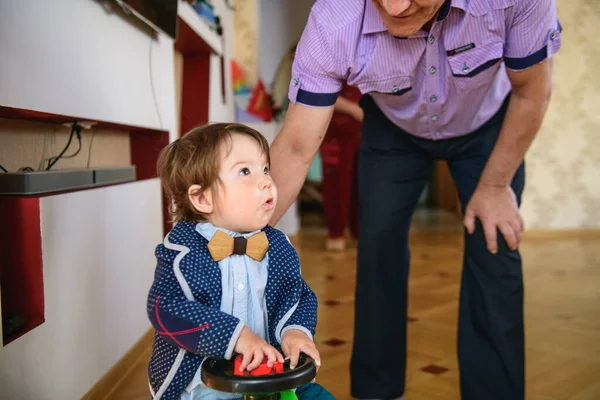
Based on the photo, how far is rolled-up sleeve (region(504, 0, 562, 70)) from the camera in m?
1.07

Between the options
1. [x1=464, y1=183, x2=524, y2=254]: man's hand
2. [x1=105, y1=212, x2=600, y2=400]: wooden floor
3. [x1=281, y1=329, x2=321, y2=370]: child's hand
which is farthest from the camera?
[x1=105, y1=212, x2=600, y2=400]: wooden floor

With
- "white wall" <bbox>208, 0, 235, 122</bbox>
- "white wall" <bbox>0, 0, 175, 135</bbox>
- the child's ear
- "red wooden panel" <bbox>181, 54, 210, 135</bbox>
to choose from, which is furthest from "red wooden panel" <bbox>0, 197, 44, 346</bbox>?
"white wall" <bbox>208, 0, 235, 122</bbox>

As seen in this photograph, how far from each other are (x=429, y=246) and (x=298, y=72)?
124 inches

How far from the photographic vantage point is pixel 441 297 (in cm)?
263

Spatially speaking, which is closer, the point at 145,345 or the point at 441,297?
the point at 145,345

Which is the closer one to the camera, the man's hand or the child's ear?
the child's ear

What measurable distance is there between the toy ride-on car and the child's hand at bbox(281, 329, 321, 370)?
1cm

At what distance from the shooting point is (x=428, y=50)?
1.14 meters

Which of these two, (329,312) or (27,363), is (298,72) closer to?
(27,363)

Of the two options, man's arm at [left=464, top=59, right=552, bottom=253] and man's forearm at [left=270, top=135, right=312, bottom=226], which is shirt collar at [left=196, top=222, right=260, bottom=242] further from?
man's arm at [left=464, top=59, right=552, bottom=253]

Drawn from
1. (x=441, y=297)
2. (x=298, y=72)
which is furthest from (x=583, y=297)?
(x=298, y=72)

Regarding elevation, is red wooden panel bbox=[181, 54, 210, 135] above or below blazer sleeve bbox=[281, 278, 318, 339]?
above

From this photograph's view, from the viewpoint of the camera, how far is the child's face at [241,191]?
35.7 inches

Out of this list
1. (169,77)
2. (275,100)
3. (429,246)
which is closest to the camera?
(169,77)
